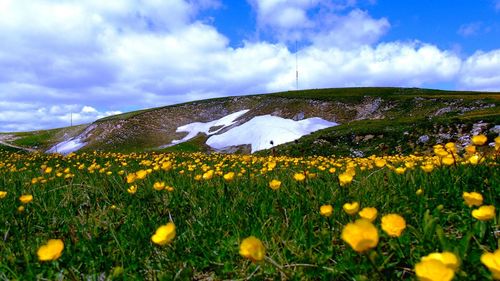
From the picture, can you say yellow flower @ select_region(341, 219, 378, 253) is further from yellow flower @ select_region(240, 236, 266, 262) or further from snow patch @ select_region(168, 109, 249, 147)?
snow patch @ select_region(168, 109, 249, 147)

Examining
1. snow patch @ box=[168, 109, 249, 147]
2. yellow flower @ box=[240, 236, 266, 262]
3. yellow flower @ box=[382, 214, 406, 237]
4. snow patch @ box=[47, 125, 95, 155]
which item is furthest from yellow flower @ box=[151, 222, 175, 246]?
snow patch @ box=[47, 125, 95, 155]

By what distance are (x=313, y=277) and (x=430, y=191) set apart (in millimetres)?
2030

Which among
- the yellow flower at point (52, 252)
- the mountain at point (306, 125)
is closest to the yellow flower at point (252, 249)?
the yellow flower at point (52, 252)

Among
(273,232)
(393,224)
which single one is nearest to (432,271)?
(393,224)

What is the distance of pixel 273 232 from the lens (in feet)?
10.8

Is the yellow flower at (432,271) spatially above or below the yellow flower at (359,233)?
below

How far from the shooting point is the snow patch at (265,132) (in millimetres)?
44031

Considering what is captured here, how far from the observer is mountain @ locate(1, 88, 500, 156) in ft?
89.7

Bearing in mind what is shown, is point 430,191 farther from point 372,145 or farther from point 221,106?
point 221,106

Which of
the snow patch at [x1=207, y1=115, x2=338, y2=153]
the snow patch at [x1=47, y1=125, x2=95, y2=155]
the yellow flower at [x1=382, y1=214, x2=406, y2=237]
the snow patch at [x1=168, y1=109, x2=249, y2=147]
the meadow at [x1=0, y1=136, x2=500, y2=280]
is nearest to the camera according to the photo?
the yellow flower at [x1=382, y1=214, x2=406, y2=237]

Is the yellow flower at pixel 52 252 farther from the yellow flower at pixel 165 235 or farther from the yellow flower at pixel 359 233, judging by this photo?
the yellow flower at pixel 359 233

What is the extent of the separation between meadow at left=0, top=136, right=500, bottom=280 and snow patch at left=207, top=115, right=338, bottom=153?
123 feet

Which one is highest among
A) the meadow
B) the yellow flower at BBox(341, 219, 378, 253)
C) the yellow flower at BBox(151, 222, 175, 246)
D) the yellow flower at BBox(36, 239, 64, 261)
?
the yellow flower at BBox(341, 219, 378, 253)

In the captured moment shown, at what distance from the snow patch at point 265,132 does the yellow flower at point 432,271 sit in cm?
4027
